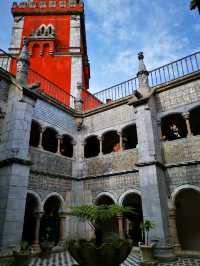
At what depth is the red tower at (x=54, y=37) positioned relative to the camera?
1619 centimetres

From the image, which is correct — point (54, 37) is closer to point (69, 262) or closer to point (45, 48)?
point (45, 48)

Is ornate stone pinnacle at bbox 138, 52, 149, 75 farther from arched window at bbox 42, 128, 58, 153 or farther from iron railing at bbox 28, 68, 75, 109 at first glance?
arched window at bbox 42, 128, 58, 153

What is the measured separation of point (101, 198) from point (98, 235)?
18.7ft

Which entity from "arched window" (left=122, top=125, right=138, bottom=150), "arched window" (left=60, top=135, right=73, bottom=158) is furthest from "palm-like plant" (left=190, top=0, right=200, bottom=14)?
"arched window" (left=60, top=135, right=73, bottom=158)

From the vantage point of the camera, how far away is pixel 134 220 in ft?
40.1

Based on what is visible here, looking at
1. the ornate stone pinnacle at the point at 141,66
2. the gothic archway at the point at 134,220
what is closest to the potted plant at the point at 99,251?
the gothic archway at the point at 134,220

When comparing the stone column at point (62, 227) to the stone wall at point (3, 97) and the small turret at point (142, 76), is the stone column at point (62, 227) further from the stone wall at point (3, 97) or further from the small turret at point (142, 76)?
the small turret at point (142, 76)

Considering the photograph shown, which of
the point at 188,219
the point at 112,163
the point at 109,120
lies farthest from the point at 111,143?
the point at 188,219

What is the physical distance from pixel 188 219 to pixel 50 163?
725 cm

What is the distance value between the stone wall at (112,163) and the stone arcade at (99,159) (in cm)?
5

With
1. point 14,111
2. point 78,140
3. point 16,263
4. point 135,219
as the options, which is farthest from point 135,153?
point 16,263

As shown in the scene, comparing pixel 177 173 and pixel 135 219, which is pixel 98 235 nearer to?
pixel 177 173

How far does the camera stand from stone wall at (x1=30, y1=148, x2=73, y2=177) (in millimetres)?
9203

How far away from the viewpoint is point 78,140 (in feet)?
38.9
